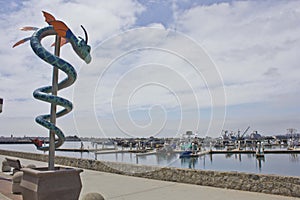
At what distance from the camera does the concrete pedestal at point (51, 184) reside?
5.33 m

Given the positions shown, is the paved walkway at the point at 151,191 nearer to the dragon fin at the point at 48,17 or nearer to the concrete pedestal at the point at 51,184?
the concrete pedestal at the point at 51,184

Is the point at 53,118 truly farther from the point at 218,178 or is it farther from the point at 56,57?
the point at 218,178

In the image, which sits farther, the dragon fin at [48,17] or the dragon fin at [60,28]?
the dragon fin at [48,17]

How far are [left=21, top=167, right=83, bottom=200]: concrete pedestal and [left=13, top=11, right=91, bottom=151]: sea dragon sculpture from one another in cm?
109

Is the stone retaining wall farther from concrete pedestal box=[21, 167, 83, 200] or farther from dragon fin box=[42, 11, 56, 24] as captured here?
dragon fin box=[42, 11, 56, 24]

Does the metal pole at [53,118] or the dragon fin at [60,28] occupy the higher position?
the dragon fin at [60,28]

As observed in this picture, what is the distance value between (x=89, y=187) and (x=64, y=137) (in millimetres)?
2902

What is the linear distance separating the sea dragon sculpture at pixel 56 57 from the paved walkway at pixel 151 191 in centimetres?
232

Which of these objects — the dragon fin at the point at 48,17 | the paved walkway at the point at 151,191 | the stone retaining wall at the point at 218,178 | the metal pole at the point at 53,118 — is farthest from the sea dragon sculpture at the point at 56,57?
the stone retaining wall at the point at 218,178

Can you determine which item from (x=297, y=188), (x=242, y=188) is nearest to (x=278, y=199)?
(x=297, y=188)

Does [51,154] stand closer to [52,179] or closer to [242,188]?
[52,179]

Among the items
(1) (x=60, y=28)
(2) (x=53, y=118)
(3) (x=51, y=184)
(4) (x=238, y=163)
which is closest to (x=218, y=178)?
(3) (x=51, y=184)

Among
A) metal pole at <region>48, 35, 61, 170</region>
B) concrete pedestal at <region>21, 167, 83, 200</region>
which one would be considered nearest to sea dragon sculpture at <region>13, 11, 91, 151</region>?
metal pole at <region>48, 35, 61, 170</region>

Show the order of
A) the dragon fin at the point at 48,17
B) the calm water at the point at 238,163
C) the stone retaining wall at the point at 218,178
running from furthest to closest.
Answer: the calm water at the point at 238,163
the stone retaining wall at the point at 218,178
the dragon fin at the point at 48,17
